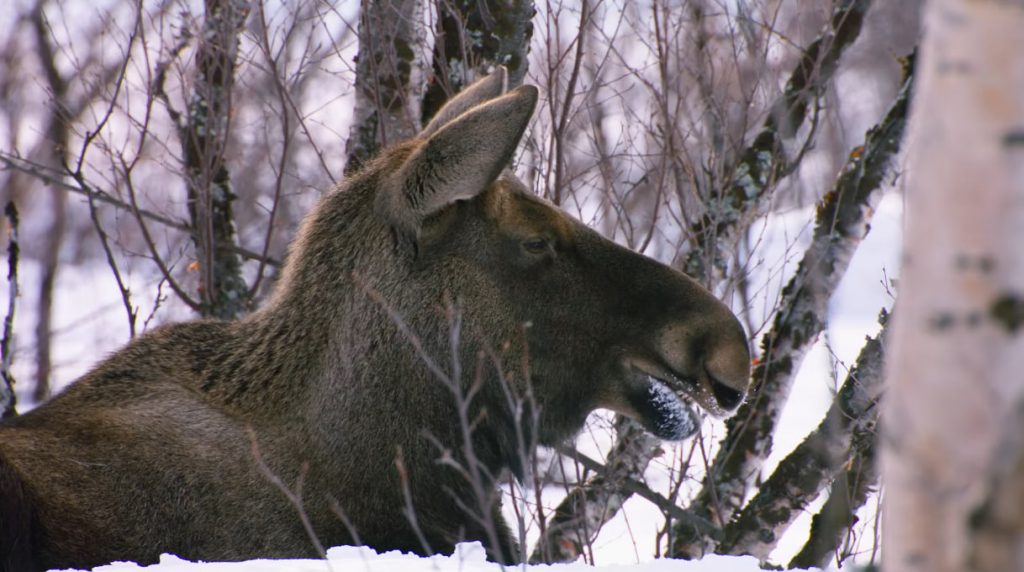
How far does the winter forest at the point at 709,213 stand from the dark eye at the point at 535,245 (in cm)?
28

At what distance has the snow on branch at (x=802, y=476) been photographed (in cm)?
600

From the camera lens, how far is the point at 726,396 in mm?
4430

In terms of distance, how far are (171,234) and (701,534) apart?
1471 centimetres

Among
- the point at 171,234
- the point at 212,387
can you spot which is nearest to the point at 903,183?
the point at 212,387

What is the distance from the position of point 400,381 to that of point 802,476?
2488mm

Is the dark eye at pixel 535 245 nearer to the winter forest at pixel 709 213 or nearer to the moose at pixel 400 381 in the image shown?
the moose at pixel 400 381

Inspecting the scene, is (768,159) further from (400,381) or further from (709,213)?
(400,381)

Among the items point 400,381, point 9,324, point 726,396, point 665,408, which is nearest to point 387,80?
point 9,324

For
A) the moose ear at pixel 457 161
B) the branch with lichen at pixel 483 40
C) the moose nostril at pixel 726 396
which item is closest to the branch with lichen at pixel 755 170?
the branch with lichen at pixel 483 40

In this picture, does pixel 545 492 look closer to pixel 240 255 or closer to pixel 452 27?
pixel 240 255

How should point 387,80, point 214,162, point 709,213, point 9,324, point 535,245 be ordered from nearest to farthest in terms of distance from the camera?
1. point 535,245
2. point 9,324
3. point 709,213
4. point 387,80
5. point 214,162

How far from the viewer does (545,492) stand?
391 inches

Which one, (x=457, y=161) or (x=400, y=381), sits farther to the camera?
(x=400, y=381)

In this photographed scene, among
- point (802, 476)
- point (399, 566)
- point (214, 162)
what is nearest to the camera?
point (399, 566)
